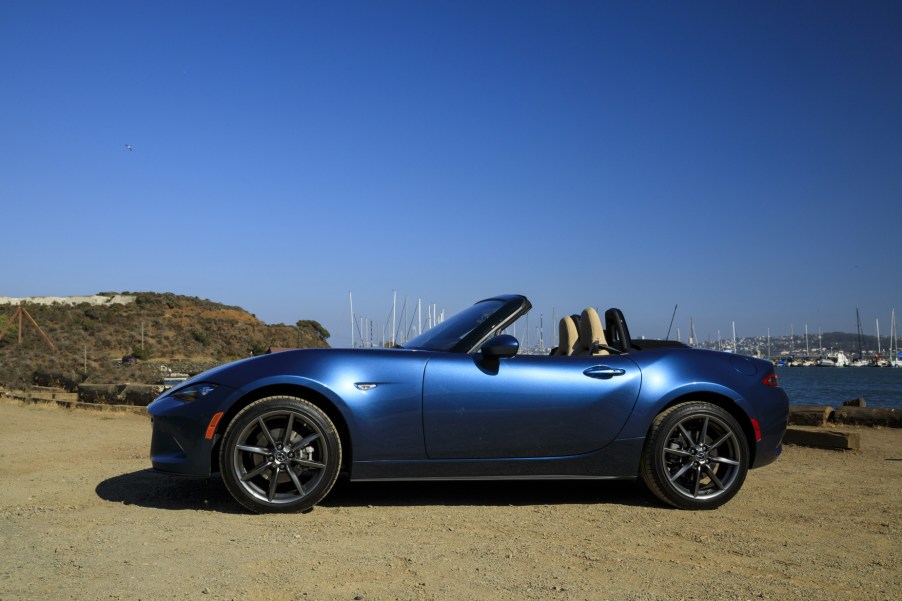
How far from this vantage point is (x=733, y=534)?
170 inches

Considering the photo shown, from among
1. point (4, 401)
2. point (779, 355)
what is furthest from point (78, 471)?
point (779, 355)

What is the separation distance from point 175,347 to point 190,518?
56.5m

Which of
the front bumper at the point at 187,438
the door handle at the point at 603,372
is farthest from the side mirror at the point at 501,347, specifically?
the front bumper at the point at 187,438

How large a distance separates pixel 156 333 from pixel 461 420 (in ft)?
197

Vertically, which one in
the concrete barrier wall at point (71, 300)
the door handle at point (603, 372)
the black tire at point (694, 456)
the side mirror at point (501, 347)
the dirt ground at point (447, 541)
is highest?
the concrete barrier wall at point (71, 300)

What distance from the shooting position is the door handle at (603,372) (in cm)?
506

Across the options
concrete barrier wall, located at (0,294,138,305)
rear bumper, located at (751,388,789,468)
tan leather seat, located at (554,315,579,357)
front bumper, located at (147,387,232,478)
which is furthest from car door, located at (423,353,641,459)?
concrete barrier wall, located at (0,294,138,305)

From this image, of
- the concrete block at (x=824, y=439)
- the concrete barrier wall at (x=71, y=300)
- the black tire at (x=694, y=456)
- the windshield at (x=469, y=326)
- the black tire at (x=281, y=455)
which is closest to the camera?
the black tire at (x=281, y=455)

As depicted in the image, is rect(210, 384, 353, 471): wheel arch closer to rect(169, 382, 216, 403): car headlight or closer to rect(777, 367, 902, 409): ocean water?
rect(169, 382, 216, 403): car headlight

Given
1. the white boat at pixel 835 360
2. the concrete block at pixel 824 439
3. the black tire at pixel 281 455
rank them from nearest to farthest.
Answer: the black tire at pixel 281 455 → the concrete block at pixel 824 439 → the white boat at pixel 835 360

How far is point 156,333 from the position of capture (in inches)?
2363

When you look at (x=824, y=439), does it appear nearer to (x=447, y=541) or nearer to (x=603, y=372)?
(x=603, y=372)

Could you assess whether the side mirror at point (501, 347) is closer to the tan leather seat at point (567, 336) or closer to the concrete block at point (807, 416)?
the tan leather seat at point (567, 336)

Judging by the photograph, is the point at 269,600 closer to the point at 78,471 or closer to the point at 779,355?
the point at 78,471
